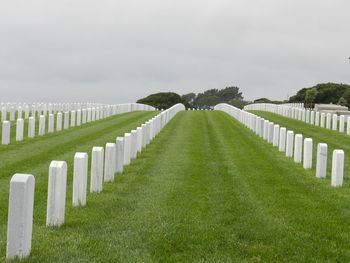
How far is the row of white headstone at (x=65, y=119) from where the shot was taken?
22.1 metres

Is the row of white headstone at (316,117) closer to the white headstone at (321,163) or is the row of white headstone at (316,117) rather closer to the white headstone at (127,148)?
the white headstone at (321,163)

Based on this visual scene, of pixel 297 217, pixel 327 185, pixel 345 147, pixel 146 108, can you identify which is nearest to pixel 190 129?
pixel 345 147

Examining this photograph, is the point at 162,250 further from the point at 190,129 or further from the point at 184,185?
the point at 190,129

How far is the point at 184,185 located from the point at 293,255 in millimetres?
5481

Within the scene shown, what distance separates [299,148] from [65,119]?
57.1 feet

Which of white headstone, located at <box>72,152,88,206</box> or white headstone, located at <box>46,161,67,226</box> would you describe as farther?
white headstone, located at <box>72,152,88,206</box>

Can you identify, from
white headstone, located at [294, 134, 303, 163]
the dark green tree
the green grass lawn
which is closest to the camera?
the green grass lawn

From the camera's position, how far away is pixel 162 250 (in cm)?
723

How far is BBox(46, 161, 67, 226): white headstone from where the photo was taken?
7965 millimetres

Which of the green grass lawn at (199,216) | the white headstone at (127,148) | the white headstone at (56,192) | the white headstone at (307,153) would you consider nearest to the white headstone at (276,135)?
the green grass lawn at (199,216)

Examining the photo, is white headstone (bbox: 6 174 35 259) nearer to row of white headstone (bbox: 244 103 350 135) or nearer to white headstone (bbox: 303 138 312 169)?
white headstone (bbox: 303 138 312 169)

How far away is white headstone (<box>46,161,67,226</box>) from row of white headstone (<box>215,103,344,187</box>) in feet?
22.9

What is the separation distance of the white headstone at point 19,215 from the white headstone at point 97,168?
13.0ft

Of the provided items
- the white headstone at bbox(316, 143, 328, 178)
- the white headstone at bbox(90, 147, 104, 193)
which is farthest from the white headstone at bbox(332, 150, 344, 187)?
the white headstone at bbox(90, 147, 104, 193)
